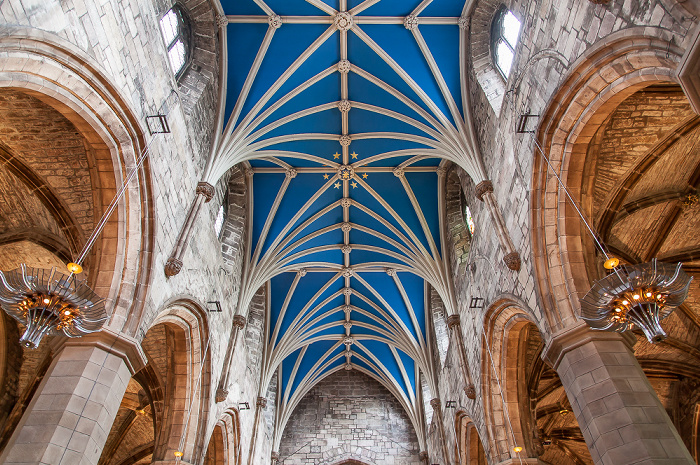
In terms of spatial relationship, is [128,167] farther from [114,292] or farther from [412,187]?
[412,187]

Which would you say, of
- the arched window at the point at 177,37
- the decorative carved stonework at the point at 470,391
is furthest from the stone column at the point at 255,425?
the arched window at the point at 177,37

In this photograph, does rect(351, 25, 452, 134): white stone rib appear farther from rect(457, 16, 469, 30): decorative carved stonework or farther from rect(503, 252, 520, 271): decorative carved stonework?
rect(503, 252, 520, 271): decorative carved stonework

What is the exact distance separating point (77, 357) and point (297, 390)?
1565 centimetres

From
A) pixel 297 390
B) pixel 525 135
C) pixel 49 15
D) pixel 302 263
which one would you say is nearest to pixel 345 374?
pixel 297 390

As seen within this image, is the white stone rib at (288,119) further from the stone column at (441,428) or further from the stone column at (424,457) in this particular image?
the stone column at (424,457)

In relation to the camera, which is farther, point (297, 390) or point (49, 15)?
point (297, 390)

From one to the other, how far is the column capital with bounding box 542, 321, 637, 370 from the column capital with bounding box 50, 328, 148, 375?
6073 mm

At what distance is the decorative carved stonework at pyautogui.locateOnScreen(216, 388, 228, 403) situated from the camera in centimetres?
1205

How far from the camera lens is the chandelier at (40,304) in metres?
5.54

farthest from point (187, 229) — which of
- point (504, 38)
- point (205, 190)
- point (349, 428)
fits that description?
point (349, 428)

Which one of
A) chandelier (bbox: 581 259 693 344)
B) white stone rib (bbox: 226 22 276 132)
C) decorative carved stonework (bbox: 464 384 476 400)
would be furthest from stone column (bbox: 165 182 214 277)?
decorative carved stonework (bbox: 464 384 476 400)

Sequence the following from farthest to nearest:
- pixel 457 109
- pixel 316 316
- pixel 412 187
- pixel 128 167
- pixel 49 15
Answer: pixel 316 316 < pixel 412 187 < pixel 457 109 < pixel 128 167 < pixel 49 15

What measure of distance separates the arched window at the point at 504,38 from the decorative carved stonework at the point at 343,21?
352 cm

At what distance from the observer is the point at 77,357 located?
22.7 feet
